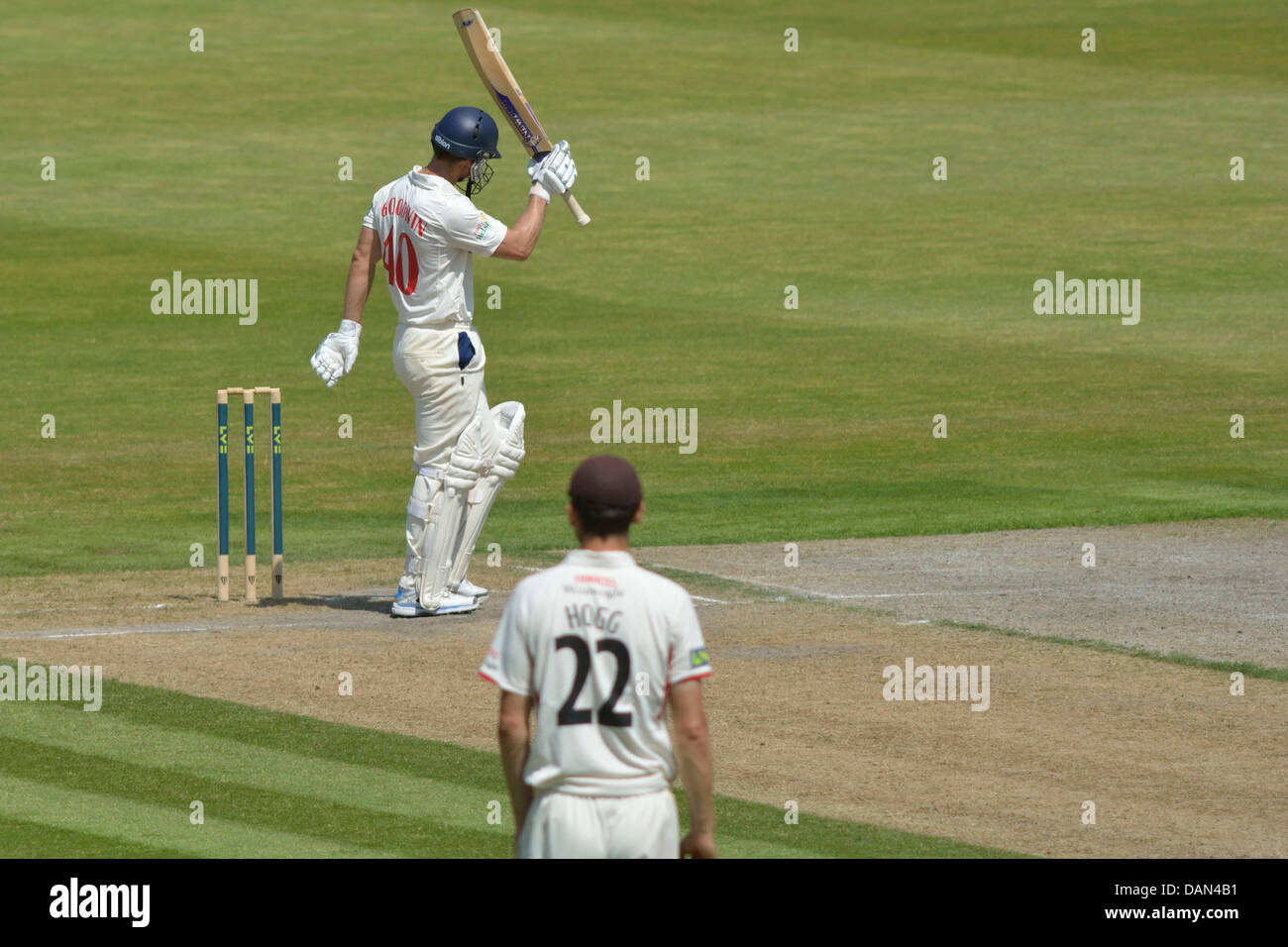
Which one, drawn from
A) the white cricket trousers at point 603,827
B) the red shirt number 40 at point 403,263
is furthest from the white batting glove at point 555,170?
the white cricket trousers at point 603,827

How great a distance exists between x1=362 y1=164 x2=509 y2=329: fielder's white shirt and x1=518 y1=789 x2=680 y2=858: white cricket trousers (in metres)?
7.81

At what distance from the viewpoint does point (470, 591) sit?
14766 mm

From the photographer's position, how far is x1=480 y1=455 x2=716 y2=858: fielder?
653 cm

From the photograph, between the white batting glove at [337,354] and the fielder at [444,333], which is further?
the white batting glove at [337,354]

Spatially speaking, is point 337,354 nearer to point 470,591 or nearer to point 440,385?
point 440,385

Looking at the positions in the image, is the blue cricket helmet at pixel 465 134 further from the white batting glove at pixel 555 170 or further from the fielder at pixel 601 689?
the fielder at pixel 601 689

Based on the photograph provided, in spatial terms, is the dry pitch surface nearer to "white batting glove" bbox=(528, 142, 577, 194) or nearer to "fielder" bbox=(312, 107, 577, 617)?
"fielder" bbox=(312, 107, 577, 617)

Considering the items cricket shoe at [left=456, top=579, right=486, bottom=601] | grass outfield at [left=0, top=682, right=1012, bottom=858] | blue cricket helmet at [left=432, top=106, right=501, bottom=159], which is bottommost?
grass outfield at [left=0, top=682, right=1012, bottom=858]

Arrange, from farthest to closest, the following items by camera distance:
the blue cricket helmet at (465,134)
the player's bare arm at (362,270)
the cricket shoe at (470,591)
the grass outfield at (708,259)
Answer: the grass outfield at (708,259), the cricket shoe at (470,591), the player's bare arm at (362,270), the blue cricket helmet at (465,134)

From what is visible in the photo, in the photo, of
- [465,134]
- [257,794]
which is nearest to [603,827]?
[257,794]

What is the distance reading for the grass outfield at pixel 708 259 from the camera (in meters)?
20.7

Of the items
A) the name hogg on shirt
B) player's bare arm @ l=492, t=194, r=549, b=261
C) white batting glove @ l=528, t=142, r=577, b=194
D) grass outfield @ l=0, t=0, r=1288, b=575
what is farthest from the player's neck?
grass outfield @ l=0, t=0, r=1288, b=575

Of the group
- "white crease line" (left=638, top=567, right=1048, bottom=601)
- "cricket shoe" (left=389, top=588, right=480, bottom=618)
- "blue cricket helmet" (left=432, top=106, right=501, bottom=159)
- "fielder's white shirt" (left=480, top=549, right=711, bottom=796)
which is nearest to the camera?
"fielder's white shirt" (left=480, top=549, right=711, bottom=796)

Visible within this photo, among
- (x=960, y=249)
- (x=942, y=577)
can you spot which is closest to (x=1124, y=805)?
(x=942, y=577)
